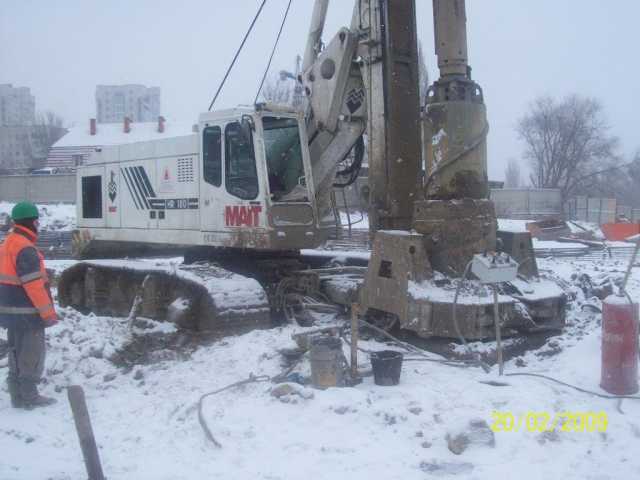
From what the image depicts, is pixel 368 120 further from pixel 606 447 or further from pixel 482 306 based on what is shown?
pixel 606 447

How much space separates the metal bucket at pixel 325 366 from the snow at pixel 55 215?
1010 inches

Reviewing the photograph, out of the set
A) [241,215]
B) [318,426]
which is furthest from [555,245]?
[318,426]

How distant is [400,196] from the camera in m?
7.51

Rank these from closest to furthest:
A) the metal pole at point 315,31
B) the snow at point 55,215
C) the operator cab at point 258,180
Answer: the operator cab at point 258,180
the metal pole at point 315,31
the snow at point 55,215

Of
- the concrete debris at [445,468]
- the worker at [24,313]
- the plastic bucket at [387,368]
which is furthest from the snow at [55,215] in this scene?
the concrete debris at [445,468]

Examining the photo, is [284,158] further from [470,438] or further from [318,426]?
[470,438]

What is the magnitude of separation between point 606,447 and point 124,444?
339 centimetres

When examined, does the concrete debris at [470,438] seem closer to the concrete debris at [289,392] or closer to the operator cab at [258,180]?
the concrete debris at [289,392]

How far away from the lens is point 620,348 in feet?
17.3

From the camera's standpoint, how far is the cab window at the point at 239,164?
7789 millimetres

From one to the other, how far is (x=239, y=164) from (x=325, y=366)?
10.7 ft

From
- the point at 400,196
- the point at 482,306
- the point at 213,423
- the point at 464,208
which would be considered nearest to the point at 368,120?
the point at 400,196
